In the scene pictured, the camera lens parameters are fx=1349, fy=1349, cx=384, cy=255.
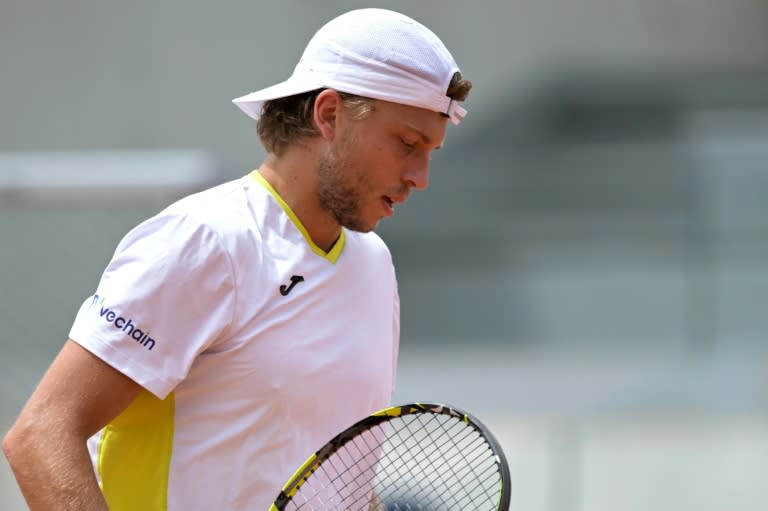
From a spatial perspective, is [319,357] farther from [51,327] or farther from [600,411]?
[600,411]

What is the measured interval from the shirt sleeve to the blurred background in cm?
258

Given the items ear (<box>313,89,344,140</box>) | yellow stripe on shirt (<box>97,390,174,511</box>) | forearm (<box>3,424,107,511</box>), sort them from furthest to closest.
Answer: ear (<box>313,89,344,140</box>), yellow stripe on shirt (<box>97,390,174,511</box>), forearm (<box>3,424,107,511</box>)

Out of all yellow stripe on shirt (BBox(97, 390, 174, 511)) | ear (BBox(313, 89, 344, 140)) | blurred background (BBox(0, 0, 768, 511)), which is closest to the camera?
yellow stripe on shirt (BBox(97, 390, 174, 511))

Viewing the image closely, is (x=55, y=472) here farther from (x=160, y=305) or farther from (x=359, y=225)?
(x=359, y=225)

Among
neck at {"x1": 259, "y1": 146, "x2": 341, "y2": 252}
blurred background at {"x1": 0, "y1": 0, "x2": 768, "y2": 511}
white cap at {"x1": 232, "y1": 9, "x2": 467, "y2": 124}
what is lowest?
Answer: blurred background at {"x1": 0, "y1": 0, "x2": 768, "y2": 511}

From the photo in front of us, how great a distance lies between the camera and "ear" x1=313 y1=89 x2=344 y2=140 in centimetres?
191

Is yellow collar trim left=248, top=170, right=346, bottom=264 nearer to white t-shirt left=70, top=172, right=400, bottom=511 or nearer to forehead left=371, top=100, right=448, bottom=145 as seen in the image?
white t-shirt left=70, top=172, right=400, bottom=511

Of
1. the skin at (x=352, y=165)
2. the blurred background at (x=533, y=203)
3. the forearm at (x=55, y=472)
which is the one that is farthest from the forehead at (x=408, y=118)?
the blurred background at (x=533, y=203)

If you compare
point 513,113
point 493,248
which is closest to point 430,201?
point 493,248

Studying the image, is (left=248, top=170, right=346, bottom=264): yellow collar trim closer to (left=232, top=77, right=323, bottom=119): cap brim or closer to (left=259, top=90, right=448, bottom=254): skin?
(left=259, top=90, right=448, bottom=254): skin

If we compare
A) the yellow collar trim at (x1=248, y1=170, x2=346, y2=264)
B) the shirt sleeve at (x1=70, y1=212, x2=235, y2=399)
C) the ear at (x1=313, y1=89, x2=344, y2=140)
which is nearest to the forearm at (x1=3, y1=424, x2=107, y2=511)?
the shirt sleeve at (x1=70, y1=212, x2=235, y2=399)

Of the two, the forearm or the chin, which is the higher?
the chin

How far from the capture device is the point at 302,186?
1.94 m

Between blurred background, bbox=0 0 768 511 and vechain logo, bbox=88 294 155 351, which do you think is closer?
vechain logo, bbox=88 294 155 351
